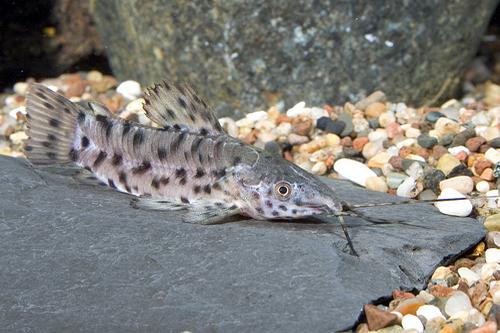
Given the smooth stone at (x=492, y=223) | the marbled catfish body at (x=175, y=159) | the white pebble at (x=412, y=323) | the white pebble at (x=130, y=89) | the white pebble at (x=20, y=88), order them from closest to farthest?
the white pebble at (x=412, y=323) < the marbled catfish body at (x=175, y=159) < the smooth stone at (x=492, y=223) < the white pebble at (x=130, y=89) < the white pebble at (x=20, y=88)

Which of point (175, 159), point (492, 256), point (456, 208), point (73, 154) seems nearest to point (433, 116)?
point (456, 208)

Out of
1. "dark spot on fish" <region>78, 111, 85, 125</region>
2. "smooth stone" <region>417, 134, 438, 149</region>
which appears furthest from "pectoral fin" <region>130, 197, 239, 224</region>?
"smooth stone" <region>417, 134, 438, 149</region>

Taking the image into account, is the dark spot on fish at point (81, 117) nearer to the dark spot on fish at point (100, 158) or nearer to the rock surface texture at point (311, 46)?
the dark spot on fish at point (100, 158)

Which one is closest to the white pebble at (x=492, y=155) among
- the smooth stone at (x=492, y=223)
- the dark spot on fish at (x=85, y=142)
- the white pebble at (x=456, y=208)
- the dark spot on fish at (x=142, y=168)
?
the white pebble at (x=456, y=208)

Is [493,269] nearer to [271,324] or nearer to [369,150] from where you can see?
[271,324]

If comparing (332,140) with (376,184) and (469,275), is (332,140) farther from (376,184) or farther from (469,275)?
(469,275)

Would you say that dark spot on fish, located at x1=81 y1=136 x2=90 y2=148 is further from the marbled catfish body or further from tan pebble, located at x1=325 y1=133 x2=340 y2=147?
tan pebble, located at x1=325 y1=133 x2=340 y2=147

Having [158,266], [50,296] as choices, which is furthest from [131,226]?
[50,296]
